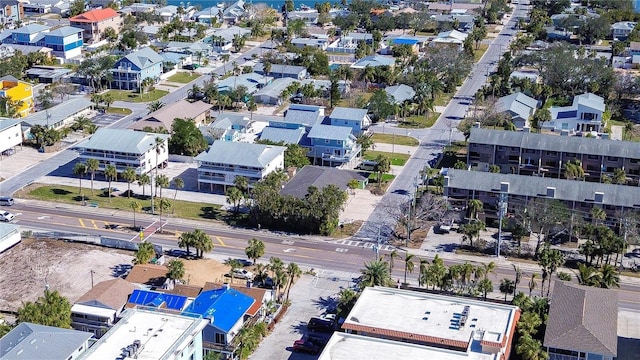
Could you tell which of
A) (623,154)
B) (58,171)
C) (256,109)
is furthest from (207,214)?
(623,154)

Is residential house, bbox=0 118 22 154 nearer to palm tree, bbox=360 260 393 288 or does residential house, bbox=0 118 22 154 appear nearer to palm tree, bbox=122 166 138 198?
palm tree, bbox=122 166 138 198

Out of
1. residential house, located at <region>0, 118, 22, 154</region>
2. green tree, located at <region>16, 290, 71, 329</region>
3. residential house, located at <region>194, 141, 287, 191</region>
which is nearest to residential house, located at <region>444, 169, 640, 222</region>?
residential house, located at <region>194, 141, 287, 191</region>

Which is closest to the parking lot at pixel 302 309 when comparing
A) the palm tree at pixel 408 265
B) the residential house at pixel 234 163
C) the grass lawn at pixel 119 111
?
the palm tree at pixel 408 265

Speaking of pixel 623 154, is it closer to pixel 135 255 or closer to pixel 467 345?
pixel 467 345

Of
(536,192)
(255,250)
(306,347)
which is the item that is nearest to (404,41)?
(536,192)

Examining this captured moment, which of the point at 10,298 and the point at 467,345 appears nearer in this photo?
the point at 467,345

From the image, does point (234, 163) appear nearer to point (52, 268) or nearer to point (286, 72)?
point (52, 268)
